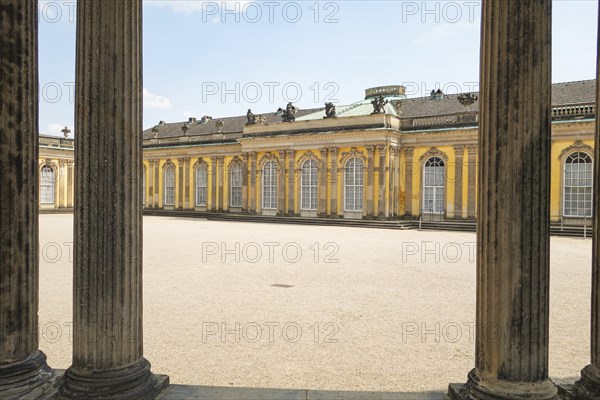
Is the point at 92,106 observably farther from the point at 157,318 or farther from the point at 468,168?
the point at 468,168

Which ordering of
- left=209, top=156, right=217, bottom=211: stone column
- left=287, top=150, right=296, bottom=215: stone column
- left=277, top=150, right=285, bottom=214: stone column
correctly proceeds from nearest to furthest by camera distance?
1. left=287, top=150, right=296, bottom=215: stone column
2. left=277, top=150, right=285, bottom=214: stone column
3. left=209, top=156, right=217, bottom=211: stone column

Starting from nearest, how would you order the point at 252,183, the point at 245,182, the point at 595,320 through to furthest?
the point at 595,320 → the point at 252,183 → the point at 245,182

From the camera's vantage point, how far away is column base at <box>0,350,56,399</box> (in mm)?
3871

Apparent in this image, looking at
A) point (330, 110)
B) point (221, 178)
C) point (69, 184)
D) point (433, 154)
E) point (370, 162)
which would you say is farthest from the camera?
point (69, 184)

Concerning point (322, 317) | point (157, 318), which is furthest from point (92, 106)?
point (322, 317)

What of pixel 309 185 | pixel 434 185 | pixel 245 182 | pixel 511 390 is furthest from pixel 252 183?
pixel 511 390

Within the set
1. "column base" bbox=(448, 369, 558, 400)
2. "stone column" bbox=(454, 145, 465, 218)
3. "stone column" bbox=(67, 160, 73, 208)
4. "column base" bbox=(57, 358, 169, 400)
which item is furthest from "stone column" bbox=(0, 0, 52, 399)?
"stone column" bbox=(67, 160, 73, 208)

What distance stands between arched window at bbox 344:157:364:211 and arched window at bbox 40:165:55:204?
95.8 feet

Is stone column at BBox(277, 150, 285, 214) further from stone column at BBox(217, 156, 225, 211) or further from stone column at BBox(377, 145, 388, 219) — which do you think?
stone column at BBox(377, 145, 388, 219)

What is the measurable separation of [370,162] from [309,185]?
5.35m

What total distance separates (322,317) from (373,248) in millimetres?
10318

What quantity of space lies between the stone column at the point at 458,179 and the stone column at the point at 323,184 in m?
8.96

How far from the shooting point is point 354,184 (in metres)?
32.9

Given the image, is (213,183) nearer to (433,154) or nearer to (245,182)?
(245,182)
